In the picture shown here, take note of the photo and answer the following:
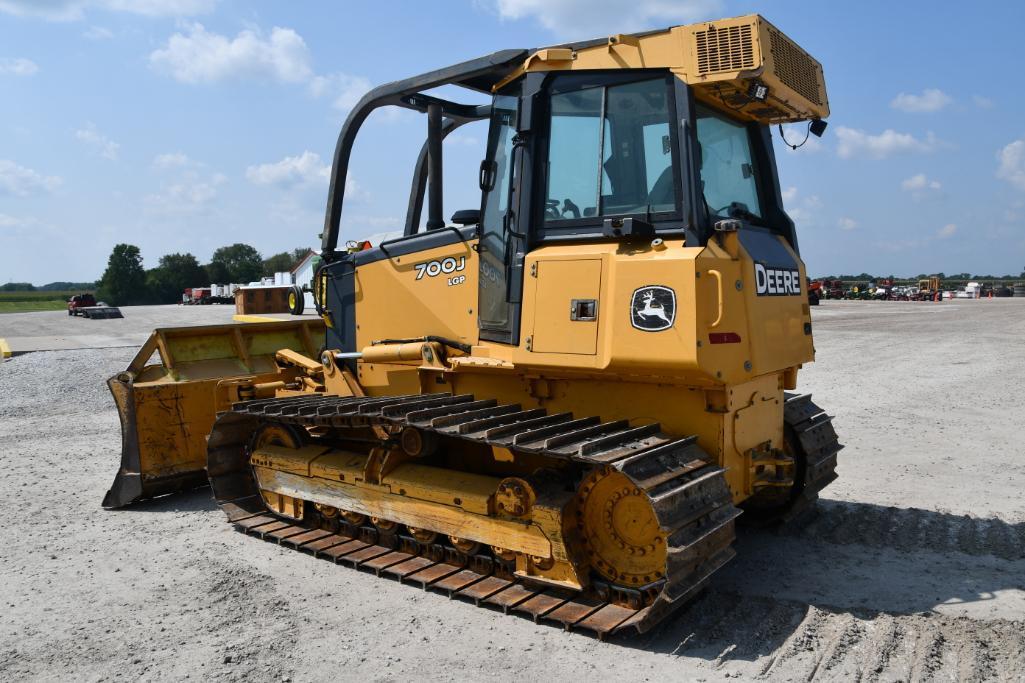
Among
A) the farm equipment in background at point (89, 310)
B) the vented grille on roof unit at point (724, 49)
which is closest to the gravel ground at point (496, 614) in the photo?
the vented grille on roof unit at point (724, 49)

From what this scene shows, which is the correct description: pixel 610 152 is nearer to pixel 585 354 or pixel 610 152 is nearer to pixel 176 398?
pixel 585 354

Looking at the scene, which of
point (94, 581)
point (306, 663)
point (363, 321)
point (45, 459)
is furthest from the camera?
point (45, 459)

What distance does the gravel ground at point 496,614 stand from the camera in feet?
13.5

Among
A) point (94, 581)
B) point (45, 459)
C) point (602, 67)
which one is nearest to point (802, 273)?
point (602, 67)

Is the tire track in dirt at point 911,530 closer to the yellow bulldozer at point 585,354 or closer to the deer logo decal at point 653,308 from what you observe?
the yellow bulldozer at point 585,354

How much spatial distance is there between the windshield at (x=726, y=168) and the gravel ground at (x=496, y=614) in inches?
95.4

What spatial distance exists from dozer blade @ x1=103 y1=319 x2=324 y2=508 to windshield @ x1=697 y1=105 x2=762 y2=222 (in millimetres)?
4365

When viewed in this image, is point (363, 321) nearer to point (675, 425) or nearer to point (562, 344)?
point (562, 344)

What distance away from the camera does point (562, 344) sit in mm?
4891

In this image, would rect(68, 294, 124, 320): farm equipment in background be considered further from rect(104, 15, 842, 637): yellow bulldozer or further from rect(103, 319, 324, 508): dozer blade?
rect(104, 15, 842, 637): yellow bulldozer

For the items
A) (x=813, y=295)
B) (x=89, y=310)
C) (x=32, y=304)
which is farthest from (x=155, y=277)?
(x=813, y=295)

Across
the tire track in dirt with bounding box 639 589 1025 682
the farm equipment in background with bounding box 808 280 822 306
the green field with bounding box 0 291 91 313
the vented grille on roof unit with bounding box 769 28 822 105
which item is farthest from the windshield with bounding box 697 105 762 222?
the green field with bounding box 0 291 91 313

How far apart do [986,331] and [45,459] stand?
78.7 ft

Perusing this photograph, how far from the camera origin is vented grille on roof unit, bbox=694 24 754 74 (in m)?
4.59
